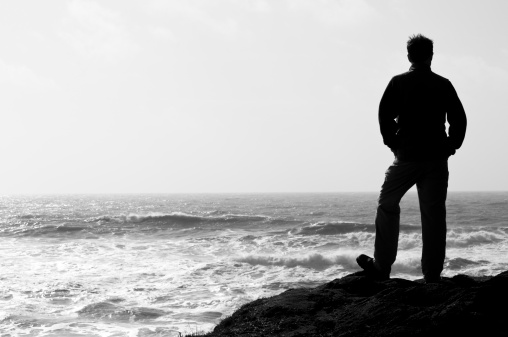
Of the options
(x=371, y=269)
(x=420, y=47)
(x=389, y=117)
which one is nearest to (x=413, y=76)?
(x=420, y=47)

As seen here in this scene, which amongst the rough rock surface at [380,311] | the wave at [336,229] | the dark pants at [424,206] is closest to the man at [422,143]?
the dark pants at [424,206]

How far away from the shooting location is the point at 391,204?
4.04 m

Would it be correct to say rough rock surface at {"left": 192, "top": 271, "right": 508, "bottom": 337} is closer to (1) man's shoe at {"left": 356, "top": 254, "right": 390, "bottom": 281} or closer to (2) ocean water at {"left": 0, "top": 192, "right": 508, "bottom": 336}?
(1) man's shoe at {"left": 356, "top": 254, "right": 390, "bottom": 281}

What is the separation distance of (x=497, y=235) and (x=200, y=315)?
743 inches

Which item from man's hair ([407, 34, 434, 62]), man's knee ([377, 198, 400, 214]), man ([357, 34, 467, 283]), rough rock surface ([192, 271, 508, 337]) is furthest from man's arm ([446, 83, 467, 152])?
rough rock surface ([192, 271, 508, 337])

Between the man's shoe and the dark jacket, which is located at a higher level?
the dark jacket

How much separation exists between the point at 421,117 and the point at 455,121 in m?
0.26

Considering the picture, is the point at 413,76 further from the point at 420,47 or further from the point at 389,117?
the point at 389,117

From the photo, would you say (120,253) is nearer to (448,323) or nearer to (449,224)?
(448,323)

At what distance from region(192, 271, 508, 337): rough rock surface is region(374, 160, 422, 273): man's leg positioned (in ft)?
0.84

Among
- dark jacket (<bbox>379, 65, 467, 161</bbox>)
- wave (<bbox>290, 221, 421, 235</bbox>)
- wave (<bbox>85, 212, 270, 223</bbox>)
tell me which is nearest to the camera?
dark jacket (<bbox>379, 65, 467, 161</bbox>)

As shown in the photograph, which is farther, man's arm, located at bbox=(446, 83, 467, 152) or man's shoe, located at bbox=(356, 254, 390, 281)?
man's shoe, located at bbox=(356, 254, 390, 281)

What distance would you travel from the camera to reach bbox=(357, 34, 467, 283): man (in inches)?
156

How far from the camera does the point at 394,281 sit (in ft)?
13.1
